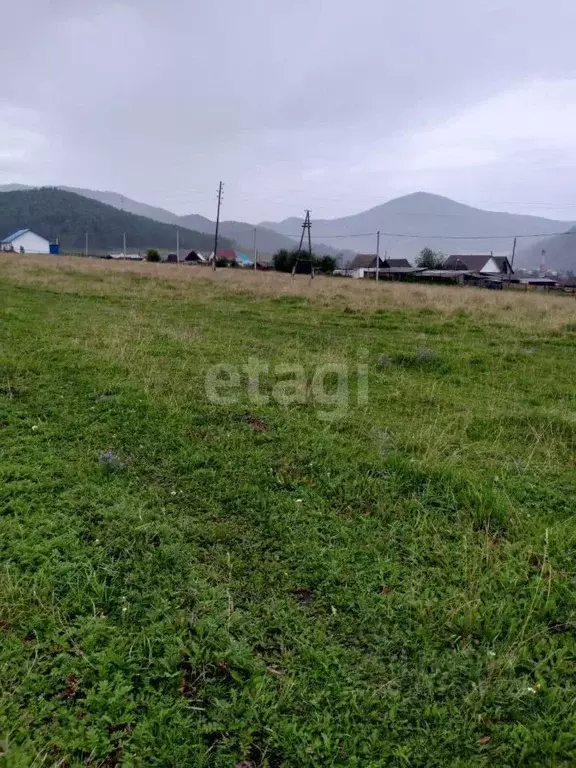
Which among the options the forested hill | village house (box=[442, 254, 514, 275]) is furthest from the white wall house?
village house (box=[442, 254, 514, 275])

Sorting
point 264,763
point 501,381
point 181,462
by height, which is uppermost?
point 501,381

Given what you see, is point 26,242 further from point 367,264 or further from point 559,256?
point 559,256

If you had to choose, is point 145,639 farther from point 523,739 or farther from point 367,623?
point 523,739

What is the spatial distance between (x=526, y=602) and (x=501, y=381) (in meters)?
5.00

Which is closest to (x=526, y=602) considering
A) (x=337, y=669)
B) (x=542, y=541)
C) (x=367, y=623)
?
(x=542, y=541)

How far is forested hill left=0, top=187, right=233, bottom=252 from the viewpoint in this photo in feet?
390

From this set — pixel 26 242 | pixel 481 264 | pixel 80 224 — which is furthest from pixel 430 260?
pixel 80 224

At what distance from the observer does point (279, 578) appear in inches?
99.1

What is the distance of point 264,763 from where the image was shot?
1625 mm

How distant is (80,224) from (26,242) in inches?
1873

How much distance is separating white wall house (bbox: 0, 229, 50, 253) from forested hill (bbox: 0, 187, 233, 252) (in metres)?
26.9

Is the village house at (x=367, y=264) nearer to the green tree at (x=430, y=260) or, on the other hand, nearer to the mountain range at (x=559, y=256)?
the green tree at (x=430, y=260)

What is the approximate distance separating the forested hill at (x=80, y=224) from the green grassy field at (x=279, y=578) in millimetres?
118849

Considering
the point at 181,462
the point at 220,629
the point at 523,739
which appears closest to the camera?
the point at 523,739
